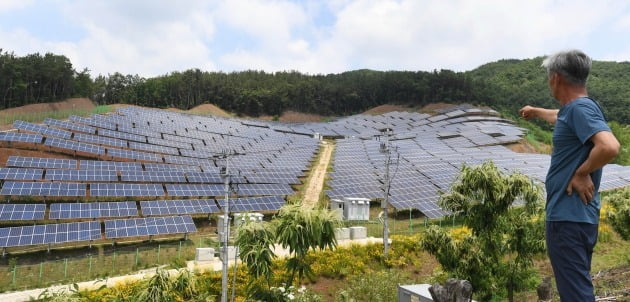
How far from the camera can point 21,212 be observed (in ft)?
72.2

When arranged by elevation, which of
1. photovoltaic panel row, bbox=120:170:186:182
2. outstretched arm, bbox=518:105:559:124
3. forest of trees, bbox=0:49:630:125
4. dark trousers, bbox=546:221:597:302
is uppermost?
forest of trees, bbox=0:49:630:125

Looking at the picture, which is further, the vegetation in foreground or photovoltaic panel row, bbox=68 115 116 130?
photovoltaic panel row, bbox=68 115 116 130

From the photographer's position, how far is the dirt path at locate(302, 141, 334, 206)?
1384 inches

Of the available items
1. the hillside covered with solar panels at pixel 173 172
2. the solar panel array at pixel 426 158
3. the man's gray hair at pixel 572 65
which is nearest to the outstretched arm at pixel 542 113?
the man's gray hair at pixel 572 65

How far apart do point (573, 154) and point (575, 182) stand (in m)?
0.22

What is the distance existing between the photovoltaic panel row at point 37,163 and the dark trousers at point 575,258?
33761 millimetres

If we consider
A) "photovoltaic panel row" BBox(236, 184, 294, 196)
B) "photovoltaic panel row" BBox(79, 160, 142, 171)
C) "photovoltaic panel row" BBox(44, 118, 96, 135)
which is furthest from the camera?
"photovoltaic panel row" BBox(44, 118, 96, 135)

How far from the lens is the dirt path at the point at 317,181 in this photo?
35.2 m

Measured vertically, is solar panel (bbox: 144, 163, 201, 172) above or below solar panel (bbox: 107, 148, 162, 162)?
below

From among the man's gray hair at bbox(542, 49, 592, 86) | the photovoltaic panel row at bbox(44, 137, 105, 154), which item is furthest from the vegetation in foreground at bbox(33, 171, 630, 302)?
the photovoltaic panel row at bbox(44, 137, 105, 154)

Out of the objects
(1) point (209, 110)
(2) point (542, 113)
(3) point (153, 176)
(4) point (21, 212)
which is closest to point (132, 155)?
(3) point (153, 176)

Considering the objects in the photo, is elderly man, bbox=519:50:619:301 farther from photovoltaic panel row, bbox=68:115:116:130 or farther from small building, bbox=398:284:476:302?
photovoltaic panel row, bbox=68:115:116:130

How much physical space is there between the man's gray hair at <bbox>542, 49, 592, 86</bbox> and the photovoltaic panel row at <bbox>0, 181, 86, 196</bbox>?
27729mm

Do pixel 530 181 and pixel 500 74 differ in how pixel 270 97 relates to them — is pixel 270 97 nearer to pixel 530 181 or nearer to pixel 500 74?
pixel 500 74
